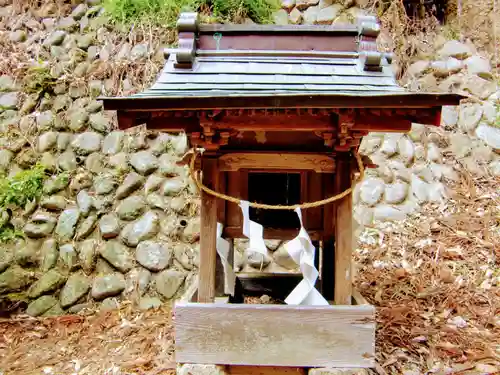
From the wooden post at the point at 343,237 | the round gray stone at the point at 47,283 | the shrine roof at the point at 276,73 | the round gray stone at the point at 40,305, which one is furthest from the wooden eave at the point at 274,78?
the round gray stone at the point at 40,305

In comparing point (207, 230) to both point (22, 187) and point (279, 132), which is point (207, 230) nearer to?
point (279, 132)

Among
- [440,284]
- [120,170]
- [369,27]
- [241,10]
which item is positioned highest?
[241,10]

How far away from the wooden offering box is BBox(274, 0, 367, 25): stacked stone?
361 cm

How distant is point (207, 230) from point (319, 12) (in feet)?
16.1

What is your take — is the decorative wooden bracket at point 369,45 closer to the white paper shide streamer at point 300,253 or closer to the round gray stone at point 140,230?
the white paper shide streamer at point 300,253

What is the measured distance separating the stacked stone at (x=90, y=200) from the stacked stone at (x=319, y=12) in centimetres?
226

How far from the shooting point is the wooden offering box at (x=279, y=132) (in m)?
2.47

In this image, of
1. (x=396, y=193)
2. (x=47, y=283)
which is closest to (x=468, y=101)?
(x=396, y=193)

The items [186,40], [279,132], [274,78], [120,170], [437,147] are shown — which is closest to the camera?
[274,78]

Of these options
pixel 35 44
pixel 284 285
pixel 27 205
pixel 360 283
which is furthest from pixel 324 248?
pixel 35 44

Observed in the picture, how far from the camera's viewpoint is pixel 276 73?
2900mm

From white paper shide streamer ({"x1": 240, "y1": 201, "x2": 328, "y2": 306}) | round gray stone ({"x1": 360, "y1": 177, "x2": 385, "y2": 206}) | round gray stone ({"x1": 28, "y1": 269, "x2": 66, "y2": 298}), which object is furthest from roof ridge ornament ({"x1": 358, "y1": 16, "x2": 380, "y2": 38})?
round gray stone ({"x1": 28, "y1": 269, "x2": 66, "y2": 298})

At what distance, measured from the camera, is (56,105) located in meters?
6.31

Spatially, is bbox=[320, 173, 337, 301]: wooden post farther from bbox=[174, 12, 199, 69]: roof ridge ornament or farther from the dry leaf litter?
bbox=[174, 12, 199, 69]: roof ridge ornament
